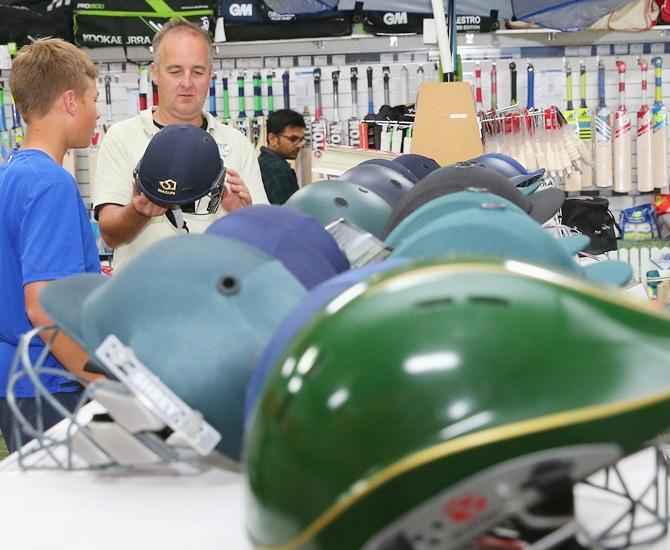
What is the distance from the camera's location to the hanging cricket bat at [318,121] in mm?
6147

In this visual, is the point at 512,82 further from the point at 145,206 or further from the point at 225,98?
the point at 145,206

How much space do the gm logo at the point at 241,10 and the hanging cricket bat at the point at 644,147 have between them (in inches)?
91.9

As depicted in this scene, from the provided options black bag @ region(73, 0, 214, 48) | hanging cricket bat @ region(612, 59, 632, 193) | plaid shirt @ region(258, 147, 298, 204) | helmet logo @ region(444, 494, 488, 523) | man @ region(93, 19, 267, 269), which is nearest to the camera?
helmet logo @ region(444, 494, 488, 523)

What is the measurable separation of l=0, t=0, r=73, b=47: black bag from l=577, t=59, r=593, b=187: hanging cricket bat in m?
3.08

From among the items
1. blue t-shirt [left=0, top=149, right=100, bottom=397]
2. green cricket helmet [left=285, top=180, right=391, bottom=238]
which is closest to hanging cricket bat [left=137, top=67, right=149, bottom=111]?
blue t-shirt [left=0, top=149, right=100, bottom=397]

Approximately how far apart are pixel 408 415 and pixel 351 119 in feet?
18.2

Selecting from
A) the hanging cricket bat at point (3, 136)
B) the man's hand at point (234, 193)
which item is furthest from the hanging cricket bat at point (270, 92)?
the man's hand at point (234, 193)

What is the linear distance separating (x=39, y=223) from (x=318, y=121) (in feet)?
13.7

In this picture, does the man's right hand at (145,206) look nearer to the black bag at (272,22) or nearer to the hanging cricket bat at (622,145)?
the black bag at (272,22)

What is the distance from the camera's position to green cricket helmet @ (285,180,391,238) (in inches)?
62.8

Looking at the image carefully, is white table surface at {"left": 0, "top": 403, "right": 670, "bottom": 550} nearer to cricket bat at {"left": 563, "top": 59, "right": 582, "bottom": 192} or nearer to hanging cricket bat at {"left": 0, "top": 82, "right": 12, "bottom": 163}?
cricket bat at {"left": 563, "top": 59, "right": 582, "bottom": 192}

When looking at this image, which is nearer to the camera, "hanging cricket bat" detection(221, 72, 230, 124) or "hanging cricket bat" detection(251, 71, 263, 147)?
"hanging cricket bat" detection(251, 71, 263, 147)

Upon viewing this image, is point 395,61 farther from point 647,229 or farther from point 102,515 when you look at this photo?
point 102,515

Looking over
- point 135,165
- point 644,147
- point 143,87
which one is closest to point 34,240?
point 135,165
